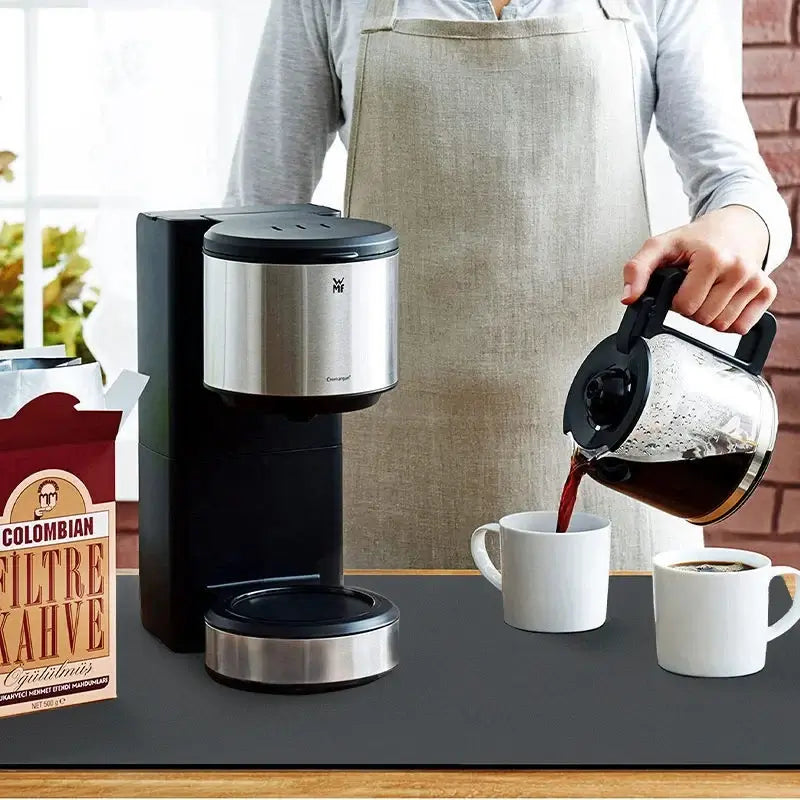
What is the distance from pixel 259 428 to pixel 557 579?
0.80 feet

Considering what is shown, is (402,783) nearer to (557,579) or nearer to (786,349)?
(557,579)

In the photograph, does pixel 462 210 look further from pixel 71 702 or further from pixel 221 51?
pixel 221 51

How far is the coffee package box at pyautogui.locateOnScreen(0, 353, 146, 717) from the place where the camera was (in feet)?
2.46

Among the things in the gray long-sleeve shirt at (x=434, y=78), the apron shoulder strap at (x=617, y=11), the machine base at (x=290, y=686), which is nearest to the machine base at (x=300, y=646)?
the machine base at (x=290, y=686)

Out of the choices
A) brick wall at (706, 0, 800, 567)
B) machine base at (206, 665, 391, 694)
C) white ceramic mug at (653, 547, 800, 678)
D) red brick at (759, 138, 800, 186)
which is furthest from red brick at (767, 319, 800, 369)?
machine base at (206, 665, 391, 694)

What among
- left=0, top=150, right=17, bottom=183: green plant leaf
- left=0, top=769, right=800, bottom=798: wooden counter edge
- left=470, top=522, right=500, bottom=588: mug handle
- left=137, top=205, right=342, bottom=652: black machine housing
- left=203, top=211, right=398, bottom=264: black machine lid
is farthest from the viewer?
left=0, top=150, right=17, bottom=183: green plant leaf

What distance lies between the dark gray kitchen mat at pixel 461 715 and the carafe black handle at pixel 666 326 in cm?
21

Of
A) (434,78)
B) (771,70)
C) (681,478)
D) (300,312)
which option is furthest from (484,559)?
(771,70)

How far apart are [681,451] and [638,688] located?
0.16m

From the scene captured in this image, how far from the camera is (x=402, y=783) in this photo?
0.66m

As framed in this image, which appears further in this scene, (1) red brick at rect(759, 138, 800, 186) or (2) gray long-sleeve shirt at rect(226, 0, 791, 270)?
(1) red brick at rect(759, 138, 800, 186)

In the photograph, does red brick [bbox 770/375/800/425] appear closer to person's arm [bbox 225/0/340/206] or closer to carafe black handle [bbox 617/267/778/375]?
person's arm [bbox 225/0/340/206]

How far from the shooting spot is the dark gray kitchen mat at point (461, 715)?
689 millimetres

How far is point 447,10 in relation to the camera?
1306 millimetres
